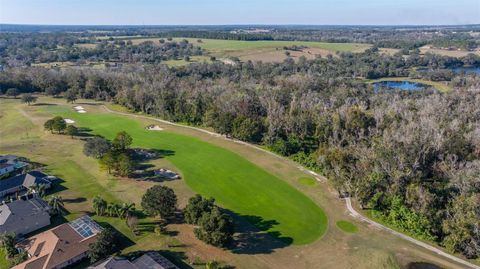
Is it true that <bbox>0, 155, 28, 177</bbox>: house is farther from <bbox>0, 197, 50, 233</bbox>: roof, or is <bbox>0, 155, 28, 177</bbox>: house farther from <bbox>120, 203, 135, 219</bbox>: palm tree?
<bbox>120, 203, 135, 219</bbox>: palm tree

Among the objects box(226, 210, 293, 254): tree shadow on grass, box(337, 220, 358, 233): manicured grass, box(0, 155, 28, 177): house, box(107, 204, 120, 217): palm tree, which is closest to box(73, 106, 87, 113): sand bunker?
box(0, 155, 28, 177): house

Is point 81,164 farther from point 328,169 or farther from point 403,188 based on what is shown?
point 403,188

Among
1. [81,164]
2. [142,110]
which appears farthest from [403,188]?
[142,110]

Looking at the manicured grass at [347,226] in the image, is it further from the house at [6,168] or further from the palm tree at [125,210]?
the house at [6,168]

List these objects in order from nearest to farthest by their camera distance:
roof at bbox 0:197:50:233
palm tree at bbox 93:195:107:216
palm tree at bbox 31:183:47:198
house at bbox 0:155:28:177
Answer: roof at bbox 0:197:50:233 < palm tree at bbox 93:195:107:216 < palm tree at bbox 31:183:47:198 < house at bbox 0:155:28:177

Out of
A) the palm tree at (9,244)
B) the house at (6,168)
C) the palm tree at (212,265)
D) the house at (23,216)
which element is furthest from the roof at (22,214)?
the palm tree at (212,265)

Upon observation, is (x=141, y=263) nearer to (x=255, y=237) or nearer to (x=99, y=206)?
(x=255, y=237)

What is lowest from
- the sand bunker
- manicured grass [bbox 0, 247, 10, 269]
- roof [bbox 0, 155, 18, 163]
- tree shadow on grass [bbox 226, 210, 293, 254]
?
tree shadow on grass [bbox 226, 210, 293, 254]

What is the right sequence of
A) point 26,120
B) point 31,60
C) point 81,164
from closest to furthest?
1. point 81,164
2. point 26,120
3. point 31,60
